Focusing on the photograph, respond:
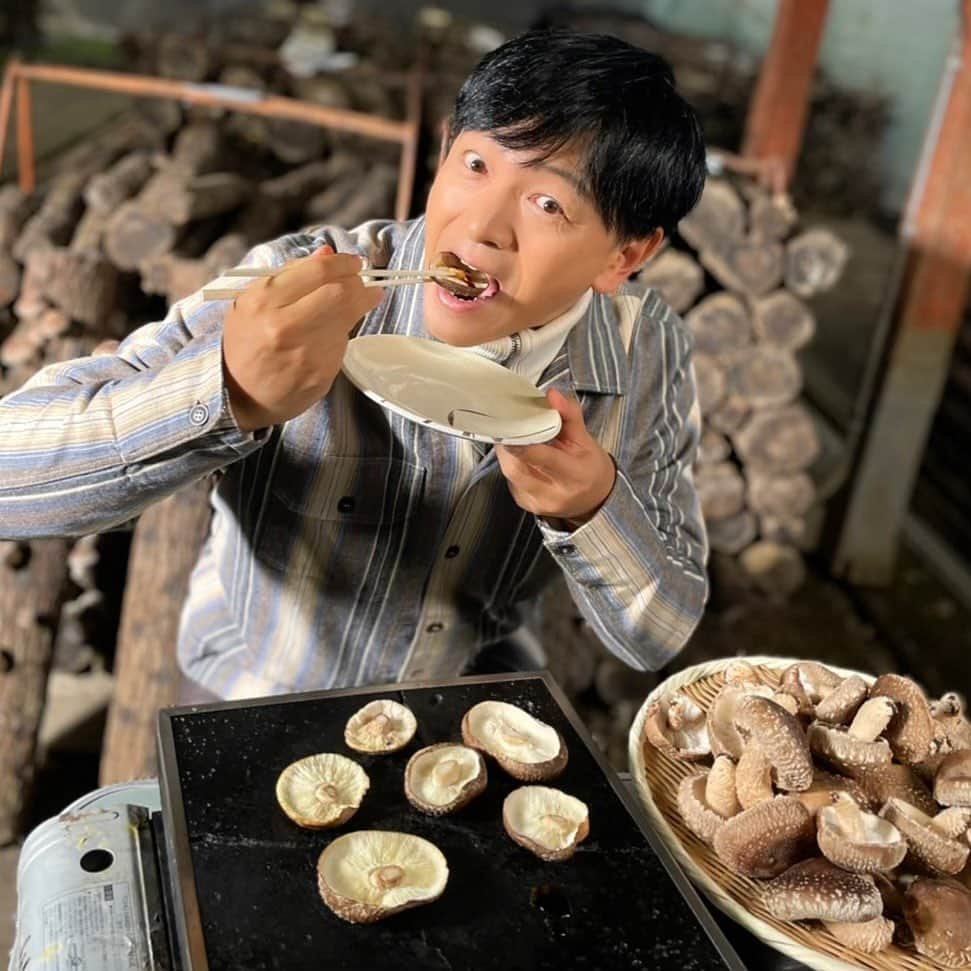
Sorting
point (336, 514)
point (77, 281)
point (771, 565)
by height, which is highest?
point (336, 514)

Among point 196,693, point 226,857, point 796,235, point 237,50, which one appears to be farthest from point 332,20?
point 226,857

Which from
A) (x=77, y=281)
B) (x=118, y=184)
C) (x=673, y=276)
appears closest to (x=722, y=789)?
(x=77, y=281)

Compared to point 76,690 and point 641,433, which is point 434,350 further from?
point 76,690

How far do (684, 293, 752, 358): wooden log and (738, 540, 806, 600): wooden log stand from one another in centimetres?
73

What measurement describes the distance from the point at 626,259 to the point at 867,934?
0.86 metres

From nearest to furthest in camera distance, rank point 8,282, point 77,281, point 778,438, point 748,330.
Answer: point 77,281 < point 8,282 < point 748,330 < point 778,438

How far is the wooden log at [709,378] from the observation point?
11.1 feet

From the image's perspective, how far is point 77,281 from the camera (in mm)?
2559

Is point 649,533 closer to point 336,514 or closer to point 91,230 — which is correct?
point 336,514

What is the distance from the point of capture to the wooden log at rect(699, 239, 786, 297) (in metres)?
3.31

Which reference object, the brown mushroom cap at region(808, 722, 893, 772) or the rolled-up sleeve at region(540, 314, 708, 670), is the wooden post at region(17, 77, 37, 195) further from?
the brown mushroom cap at region(808, 722, 893, 772)

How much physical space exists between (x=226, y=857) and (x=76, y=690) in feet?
8.28

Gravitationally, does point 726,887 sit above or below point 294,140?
above

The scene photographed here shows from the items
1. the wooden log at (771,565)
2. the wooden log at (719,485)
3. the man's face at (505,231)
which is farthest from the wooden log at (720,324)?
the man's face at (505,231)
